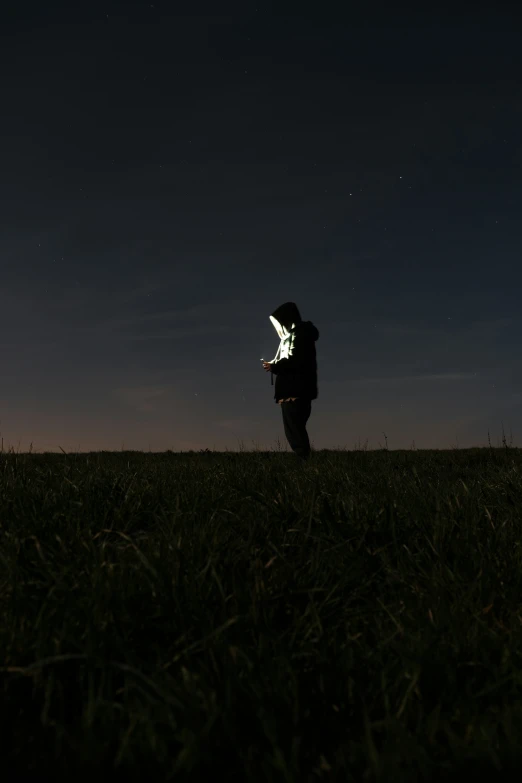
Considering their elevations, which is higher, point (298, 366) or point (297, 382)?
point (298, 366)

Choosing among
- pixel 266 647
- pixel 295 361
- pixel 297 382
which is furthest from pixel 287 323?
pixel 266 647

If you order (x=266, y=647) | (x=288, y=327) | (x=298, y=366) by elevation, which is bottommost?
(x=266, y=647)

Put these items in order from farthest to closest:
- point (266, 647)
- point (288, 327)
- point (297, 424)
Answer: point (288, 327) → point (297, 424) → point (266, 647)

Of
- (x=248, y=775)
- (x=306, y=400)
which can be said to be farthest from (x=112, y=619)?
(x=306, y=400)

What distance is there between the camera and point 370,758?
4.64 ft

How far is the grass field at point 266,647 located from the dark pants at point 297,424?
7719 millimetres

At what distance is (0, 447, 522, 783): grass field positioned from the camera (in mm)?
1527

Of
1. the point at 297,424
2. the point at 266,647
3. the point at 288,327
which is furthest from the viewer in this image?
the point at 288,327

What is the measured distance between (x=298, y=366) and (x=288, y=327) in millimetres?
1270

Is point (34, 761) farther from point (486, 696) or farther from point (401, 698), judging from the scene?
point (486, 696)

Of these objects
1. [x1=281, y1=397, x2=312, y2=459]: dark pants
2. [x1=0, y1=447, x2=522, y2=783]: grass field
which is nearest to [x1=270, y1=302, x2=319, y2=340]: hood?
[x1=281, y1=397, x2=312, y2=459]: dark pants

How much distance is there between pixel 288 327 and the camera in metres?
12.6

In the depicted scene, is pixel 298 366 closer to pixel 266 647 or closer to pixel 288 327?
pixel 288 327

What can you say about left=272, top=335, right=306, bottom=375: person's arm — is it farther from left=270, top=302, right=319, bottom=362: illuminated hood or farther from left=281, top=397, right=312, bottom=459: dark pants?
left=281, top=397, right=312, bottom=459: dark pants
